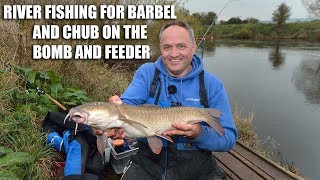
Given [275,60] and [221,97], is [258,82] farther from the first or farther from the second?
[221,97]

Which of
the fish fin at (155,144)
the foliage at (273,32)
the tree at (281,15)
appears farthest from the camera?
the tree at (281,15)

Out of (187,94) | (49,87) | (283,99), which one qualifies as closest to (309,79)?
(283,99)

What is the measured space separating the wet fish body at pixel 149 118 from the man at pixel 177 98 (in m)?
0.25

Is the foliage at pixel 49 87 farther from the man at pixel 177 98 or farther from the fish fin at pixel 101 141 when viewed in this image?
the fish fin at pixel 101 141

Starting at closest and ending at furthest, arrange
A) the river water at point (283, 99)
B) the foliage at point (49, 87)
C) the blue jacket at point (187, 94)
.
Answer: the blue jacket at point (187, 94) → the foliage at point (49, 87) → the river water at point (283, 99)

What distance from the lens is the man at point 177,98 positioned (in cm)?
283

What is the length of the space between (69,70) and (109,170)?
3090 millimetres

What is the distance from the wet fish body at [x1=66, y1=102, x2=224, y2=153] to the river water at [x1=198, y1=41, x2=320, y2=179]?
4539 mm

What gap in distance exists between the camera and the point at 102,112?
226cm

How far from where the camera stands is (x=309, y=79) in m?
15.0

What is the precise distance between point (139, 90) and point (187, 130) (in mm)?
615

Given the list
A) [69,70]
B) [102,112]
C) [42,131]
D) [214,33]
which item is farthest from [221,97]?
[214,33]

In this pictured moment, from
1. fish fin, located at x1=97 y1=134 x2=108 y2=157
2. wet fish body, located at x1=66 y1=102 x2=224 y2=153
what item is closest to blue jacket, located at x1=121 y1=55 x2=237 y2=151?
wet fish body, located at x1=66 y1=102 x2=224 y2=153

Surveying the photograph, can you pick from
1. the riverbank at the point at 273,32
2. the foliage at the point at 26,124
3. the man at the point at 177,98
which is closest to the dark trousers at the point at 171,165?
the man at the point at 177,98
